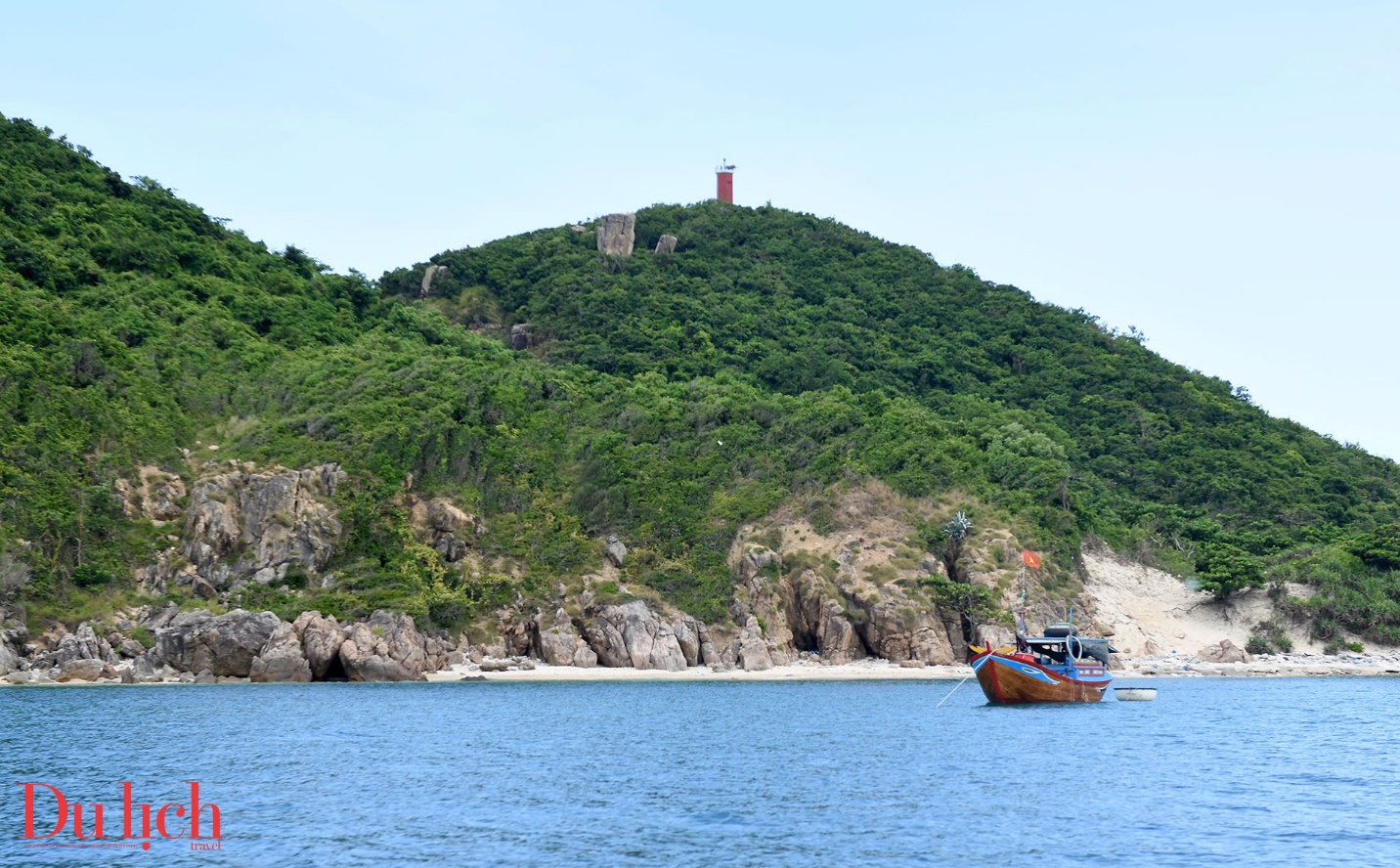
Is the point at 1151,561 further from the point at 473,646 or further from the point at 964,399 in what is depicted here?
the point at 473,646

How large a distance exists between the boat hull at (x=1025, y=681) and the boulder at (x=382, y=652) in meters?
29.6

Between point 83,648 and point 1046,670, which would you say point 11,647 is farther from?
point 1046,670

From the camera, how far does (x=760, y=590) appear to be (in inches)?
3130

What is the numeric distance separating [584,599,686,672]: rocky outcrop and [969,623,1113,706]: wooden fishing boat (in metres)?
20.1

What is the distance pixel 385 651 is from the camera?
67.4m

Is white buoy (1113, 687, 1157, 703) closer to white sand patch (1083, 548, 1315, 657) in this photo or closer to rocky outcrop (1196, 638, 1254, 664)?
white sand patch (1083, 548, 1315, 657)

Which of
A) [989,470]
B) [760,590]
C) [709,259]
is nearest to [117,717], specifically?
[760,590]

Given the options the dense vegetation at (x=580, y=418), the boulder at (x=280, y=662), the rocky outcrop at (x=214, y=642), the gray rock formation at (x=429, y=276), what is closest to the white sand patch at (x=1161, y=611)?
the dense vegetation at (x=580, y=418)

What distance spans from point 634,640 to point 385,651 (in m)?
14.6

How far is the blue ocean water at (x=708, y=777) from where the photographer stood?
2589 centimetres

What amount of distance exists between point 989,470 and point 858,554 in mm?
17497
